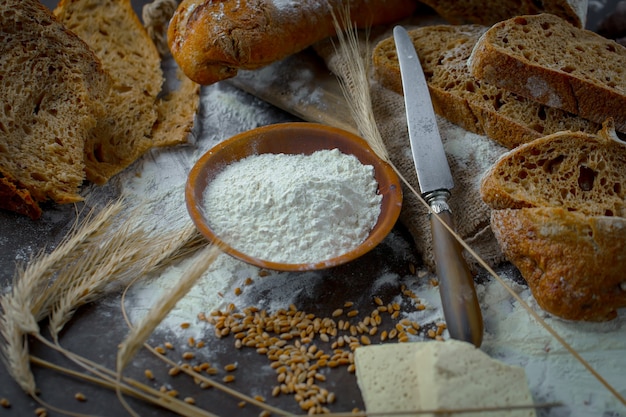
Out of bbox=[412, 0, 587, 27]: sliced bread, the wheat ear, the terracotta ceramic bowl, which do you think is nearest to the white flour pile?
the terracotta ceramic bowl

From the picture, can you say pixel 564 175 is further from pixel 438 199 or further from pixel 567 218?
pixel 438 199

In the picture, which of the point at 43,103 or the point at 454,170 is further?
the point at 43,103

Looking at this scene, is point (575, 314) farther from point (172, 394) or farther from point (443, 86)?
point (172, 394)

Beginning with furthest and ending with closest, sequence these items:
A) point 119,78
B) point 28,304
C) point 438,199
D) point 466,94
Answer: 1. point 119,78
2. point 466,94
3. point 438,199
4. point 28,304

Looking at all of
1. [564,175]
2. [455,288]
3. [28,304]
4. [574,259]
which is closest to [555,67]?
[564,175]

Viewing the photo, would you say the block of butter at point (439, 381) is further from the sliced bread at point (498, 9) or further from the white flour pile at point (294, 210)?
the sliced bread at point (498, 9)

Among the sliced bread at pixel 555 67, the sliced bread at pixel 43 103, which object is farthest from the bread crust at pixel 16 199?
the sliced bread at pixel 555 67
